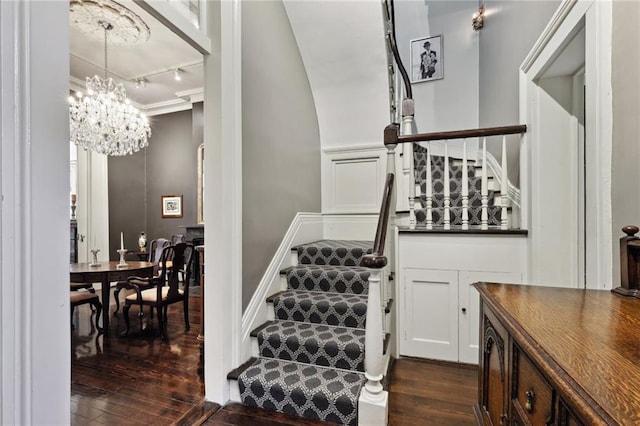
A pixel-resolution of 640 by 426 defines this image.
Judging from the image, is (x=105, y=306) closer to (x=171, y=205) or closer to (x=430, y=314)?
(x=171, y=205)

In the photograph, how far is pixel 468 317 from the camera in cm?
232

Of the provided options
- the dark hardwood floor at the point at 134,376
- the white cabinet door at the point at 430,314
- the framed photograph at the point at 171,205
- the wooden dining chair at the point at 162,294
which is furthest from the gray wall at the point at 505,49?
the framed photograph at the point at 171,205

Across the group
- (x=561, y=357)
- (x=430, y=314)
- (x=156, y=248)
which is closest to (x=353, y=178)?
(x=430, y=314)

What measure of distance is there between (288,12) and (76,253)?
16.4 ft

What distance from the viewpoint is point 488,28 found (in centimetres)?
362

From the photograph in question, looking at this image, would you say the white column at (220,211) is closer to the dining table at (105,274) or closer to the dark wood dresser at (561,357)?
the dark wood dresser at (561,357)

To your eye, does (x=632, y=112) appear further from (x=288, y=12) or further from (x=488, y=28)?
(x=488, y=28)

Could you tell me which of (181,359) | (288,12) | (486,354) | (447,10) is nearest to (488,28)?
(447,10)

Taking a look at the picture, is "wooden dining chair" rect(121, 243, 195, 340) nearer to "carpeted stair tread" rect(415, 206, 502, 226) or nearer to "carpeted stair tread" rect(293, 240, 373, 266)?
"carpeted stair tread" rect(293, 240, 373, 266)

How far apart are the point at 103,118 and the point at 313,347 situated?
3.63 meters

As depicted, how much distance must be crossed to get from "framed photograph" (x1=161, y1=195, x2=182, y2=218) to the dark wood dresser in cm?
533

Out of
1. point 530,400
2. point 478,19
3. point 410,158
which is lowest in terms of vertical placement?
point 530,400

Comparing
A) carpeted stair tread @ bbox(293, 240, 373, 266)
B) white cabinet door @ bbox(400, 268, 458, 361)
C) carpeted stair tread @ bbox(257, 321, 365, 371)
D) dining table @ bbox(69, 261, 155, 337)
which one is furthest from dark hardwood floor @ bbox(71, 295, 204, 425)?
white cabinet door @ bbox(400, 268, 458, 361)

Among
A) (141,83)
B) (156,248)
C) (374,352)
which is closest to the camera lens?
(374,352)
